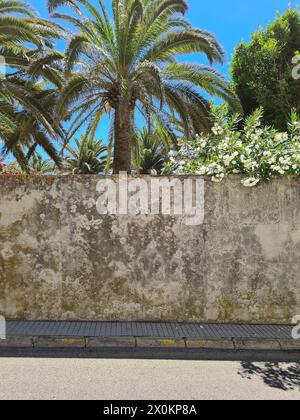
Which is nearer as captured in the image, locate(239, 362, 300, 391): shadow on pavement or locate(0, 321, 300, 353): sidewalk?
locate(239, 362, 300, 391): shadow on pavement

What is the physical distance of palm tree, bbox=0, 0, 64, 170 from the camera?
10156mm

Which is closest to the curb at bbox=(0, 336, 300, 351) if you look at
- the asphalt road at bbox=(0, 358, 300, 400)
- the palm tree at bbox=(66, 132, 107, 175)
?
the asphalt road at bbox=(0, 358, 300, 400)

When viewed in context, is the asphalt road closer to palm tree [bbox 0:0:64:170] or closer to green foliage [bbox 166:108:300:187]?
green foliage [bbox 166:108:300:187]

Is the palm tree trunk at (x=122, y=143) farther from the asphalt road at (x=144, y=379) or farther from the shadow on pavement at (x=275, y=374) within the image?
the shadow on pavement at (x=275, y=374)

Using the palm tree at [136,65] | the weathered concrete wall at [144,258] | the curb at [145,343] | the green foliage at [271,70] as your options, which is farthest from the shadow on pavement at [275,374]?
the green foliage at [271,70]

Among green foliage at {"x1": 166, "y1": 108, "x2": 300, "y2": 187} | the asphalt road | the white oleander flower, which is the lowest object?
the asphalt road

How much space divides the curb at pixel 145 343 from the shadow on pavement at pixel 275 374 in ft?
1.70

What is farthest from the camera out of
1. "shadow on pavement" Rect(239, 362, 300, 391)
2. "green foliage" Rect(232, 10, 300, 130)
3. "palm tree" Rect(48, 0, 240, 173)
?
"green foliage" Rect(232, 10, 300, 130)

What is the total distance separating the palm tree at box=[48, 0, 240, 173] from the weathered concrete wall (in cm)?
388

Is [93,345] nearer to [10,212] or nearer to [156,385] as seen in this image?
[156,385]

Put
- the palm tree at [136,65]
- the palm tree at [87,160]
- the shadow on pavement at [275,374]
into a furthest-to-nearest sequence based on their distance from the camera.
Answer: the palm tree at [87,160] → the palm tree at [136,65] → the shadow on pavement at [275,374]

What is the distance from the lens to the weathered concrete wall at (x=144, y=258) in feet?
20.5

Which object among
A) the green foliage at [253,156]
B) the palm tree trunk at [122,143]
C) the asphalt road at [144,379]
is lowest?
the asphalt road at [144,379]

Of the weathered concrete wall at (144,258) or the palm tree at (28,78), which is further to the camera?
the palm tree at (28,78)
